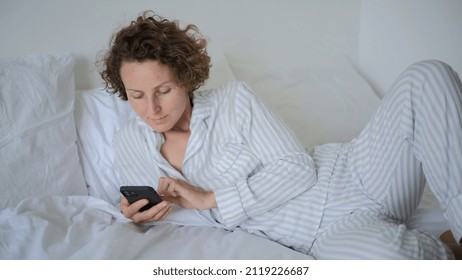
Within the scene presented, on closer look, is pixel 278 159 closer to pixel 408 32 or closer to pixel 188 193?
pixel 188 193

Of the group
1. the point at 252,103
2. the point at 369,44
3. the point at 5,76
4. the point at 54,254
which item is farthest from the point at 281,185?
the point at 369,44

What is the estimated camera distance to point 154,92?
975mm

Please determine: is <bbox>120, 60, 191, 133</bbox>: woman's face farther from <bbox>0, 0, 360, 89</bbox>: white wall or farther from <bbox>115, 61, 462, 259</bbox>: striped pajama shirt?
<bbox>0, 0, 360, 89</bbox>: white wall

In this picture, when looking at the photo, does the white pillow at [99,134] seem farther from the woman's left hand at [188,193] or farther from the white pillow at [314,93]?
the white pillow at [314,93]

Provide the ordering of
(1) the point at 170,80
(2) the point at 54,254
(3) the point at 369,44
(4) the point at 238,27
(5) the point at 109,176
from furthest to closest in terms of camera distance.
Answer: (3) the point at 369,44
(4) the point at 238,27
(5) the point at 109,176
(1) the point at 170,80
(2) the point at 54,254

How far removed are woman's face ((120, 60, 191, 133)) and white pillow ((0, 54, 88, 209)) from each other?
29 centimetres

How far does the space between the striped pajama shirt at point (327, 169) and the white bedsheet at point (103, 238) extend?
7 centimetres

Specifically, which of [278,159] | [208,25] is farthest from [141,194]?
[208,25]

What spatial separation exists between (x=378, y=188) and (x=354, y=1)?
36.8 inches

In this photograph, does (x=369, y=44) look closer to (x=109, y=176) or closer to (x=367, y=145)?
(x=367, y=145)

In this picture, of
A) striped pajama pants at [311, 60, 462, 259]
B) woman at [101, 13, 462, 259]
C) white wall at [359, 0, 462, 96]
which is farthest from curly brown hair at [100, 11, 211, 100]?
white wall at [359, 0, 462, 96]

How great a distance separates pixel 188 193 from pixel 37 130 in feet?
1.49

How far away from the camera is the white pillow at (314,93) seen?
1450mm

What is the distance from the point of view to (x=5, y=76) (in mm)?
1132
